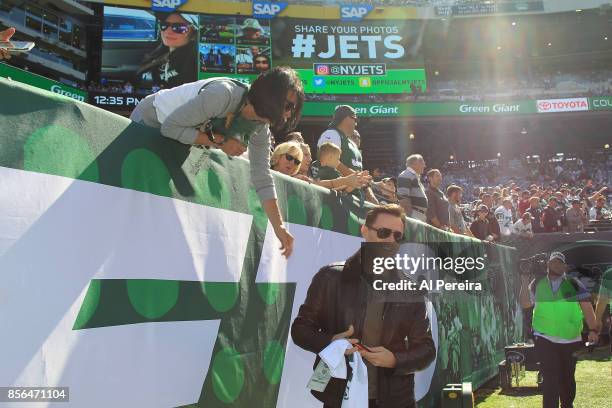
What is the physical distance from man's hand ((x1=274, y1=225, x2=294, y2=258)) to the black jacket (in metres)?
0.35

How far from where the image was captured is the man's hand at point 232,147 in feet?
8.89

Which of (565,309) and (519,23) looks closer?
(565,309)

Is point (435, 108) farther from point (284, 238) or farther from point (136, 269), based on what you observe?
point (136, 269)

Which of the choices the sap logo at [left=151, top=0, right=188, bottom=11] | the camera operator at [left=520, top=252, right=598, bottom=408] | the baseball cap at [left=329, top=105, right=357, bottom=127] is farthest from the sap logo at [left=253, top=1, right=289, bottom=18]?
the camera operator at [left=520, top=252, right=598, bottom=408]

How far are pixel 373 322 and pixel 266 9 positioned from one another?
33.8m

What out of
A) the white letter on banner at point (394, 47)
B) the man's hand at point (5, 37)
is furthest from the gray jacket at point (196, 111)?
the white letter on banner at point (394, 47)

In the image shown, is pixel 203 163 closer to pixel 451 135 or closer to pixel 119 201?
pixel 119 201

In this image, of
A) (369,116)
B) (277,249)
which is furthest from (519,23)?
(277,249)

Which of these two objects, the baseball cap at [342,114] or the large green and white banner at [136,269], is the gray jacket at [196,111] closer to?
the large green and white banner at [136,269]

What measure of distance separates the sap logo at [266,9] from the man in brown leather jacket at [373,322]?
32697 millimetres

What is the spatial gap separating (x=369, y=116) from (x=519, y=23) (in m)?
14.2

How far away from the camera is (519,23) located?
38312 mm

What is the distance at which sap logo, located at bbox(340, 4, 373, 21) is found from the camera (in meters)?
35.7

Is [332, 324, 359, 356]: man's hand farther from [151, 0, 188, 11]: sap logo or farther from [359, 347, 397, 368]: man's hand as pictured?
[151, 0, 188, 11]: sap logo
